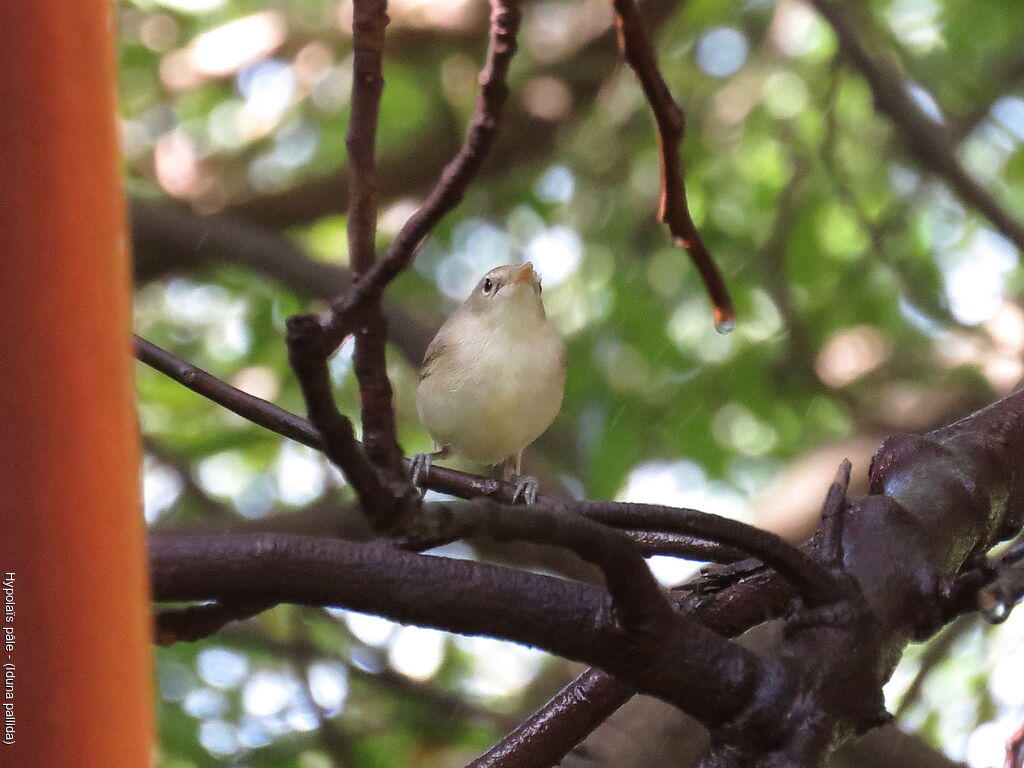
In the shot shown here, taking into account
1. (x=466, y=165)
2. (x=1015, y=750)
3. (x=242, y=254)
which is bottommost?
(x=1015, y=750)

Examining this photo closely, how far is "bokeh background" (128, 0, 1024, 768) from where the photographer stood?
12.8ft

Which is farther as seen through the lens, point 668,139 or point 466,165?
point 668,139

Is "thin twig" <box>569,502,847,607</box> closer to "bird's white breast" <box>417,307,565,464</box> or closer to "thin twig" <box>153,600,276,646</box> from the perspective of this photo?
"thin twig" <box>153,600,276,646</box>

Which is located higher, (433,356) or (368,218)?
(433,356)

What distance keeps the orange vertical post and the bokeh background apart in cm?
283

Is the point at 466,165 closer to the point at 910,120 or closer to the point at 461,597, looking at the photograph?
the point at 461,597

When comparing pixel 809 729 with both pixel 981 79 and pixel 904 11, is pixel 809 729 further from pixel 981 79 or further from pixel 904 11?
pixel 904 11

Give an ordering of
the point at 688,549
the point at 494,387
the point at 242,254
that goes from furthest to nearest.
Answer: the point at 242,254
the point at 494,387
the point at 688,549

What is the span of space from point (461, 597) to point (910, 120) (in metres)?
3.44

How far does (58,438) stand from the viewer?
0.67 meters

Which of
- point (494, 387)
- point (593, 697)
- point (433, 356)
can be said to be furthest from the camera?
point (433, 356)

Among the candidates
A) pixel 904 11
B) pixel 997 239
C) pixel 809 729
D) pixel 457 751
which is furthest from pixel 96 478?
pixel 904 11

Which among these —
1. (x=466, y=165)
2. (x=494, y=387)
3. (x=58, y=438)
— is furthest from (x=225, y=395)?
(x=494, y=387)

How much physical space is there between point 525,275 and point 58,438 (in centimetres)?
315
